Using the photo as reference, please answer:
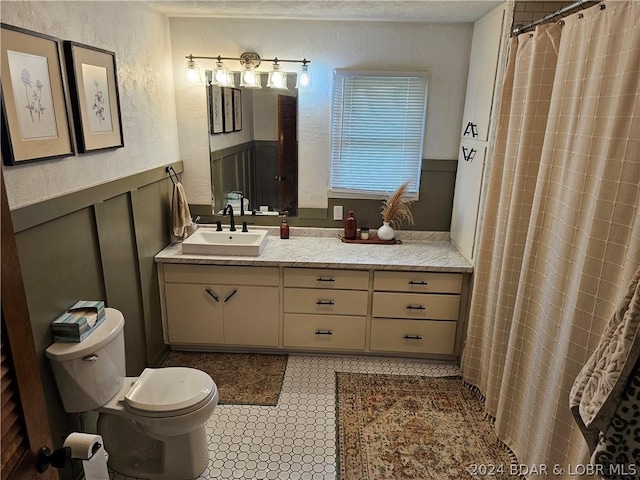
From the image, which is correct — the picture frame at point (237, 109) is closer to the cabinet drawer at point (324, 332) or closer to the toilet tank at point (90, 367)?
the cabinet drawer at point (324, 332)

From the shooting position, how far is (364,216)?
3.33 meters

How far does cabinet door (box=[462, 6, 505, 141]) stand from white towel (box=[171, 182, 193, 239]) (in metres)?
2.04

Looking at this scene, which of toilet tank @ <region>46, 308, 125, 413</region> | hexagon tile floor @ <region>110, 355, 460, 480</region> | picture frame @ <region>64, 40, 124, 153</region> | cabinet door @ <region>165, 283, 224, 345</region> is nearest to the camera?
toilet tank @ <region>46, 308, 125, 413</region>

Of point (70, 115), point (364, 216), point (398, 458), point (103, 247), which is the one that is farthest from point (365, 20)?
point (398, 458)

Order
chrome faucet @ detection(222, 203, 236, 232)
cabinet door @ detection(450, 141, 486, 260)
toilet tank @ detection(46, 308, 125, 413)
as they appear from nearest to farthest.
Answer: toilet tank @ detection(46, 308, 125, 413)
cabinet door @ detection(450, 141, 486, 260)
chrome faucet @ detection(222, 203, 236, 232)

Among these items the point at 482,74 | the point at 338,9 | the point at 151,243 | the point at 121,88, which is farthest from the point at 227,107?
the point at 482,74

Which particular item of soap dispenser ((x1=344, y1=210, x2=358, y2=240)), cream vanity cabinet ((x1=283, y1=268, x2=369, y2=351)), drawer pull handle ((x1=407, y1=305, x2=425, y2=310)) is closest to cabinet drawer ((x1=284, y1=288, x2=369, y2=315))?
cream vanity cabinet ((x1=283, y1=268, x2=369, y2=351))

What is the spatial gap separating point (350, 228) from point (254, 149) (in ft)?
3.08

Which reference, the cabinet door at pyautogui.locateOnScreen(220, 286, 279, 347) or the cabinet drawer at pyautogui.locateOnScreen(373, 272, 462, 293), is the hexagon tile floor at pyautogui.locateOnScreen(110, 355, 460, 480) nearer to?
the cabinet door at pyautogui.locateOnScreen(220, 286, 279, 347)

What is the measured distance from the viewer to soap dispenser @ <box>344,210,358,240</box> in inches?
127

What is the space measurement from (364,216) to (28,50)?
7.63 ft

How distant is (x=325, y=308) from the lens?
291 centimetres

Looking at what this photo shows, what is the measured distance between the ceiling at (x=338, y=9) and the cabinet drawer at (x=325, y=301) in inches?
70.7

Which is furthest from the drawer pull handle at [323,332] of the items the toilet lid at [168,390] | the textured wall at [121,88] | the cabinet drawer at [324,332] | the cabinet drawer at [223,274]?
A: the textured wall at [121,88]
